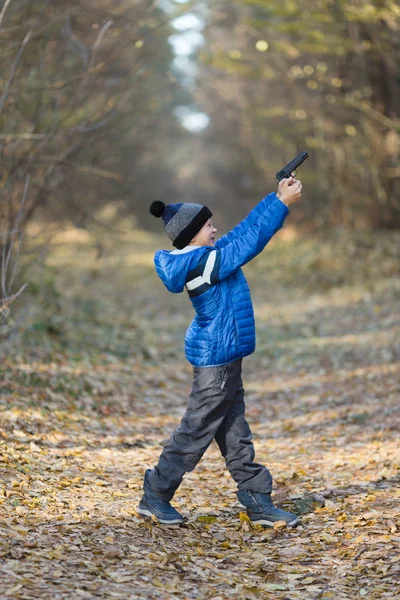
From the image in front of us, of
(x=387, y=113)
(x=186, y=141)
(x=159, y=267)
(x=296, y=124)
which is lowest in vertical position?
(x=186, y=141)

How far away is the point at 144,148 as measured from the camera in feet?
79.6

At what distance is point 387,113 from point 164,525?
47.3 feet

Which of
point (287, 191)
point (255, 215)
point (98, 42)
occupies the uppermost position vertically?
point (98, 42)

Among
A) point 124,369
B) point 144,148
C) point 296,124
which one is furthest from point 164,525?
point 144,148

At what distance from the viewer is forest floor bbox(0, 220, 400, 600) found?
403cm

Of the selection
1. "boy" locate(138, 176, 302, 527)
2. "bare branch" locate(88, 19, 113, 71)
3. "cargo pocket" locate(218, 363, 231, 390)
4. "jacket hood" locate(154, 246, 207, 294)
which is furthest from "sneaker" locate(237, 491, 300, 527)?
"bare branch" locate(88, 19, 113, 71)

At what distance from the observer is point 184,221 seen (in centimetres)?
456

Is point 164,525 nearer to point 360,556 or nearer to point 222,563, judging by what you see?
point 222,563

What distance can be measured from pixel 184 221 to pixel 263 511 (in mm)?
1908

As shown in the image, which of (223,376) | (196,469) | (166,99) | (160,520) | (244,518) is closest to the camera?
(223,376)

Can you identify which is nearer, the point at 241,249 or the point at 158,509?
the point at 241,249

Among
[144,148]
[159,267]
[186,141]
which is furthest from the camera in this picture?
[186,141]

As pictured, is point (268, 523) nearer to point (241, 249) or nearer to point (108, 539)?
point (108, 539)

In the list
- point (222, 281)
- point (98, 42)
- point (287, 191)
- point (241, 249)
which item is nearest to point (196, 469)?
point (222, 281)
